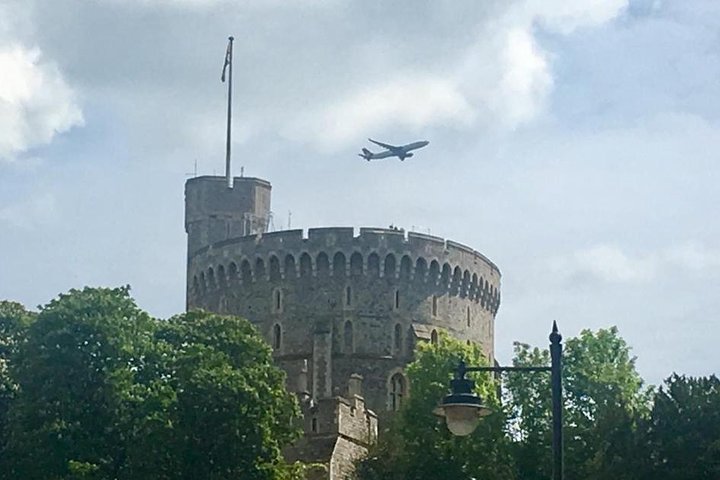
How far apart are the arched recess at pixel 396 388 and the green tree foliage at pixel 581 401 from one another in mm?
10863

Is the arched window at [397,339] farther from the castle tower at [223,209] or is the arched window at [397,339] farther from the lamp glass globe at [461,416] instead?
the lamp glass globe at [461,416]

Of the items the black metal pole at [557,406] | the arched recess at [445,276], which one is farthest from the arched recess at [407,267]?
the black metal pole at [557,406]

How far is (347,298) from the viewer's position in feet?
261

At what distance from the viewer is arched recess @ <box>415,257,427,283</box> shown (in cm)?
8050

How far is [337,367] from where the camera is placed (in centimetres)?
7869

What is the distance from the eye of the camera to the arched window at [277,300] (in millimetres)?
80125

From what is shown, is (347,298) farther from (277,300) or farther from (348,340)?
(277,300)

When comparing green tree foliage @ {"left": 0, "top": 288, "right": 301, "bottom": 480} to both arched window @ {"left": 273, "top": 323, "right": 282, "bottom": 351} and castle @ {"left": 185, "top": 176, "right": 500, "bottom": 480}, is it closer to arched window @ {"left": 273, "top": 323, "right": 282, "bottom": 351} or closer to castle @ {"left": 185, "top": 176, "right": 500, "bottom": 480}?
castle @ {"left": 185, "top": 176, "right": 500, "bottom": 480}

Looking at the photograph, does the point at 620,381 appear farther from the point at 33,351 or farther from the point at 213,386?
the point at 33,351

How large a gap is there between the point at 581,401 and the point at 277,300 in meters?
20.2

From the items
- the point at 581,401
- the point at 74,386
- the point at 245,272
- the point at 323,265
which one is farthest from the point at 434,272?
the point at 74,386

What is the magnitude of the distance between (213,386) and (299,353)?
2695 centimetres

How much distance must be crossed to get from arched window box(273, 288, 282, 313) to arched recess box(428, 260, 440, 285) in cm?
753

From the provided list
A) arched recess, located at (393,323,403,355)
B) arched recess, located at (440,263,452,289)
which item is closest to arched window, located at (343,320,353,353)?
arched recess, located at (393,323,403,355)
